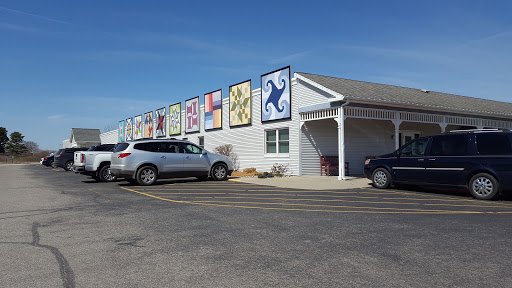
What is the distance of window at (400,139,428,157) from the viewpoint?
473 inches

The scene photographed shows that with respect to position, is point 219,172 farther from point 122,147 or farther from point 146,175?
point 122,147

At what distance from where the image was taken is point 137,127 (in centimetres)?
4009

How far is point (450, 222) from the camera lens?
7.16 m

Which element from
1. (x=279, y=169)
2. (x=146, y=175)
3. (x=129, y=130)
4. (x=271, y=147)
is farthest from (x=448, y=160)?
(x=129, y=130)

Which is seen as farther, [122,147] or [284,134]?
[284,134]

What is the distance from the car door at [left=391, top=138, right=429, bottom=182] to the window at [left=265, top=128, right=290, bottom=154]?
753 cm

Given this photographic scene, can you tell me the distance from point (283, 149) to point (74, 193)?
1044 centimetres

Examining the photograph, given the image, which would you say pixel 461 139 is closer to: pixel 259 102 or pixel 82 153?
pixel 259 102

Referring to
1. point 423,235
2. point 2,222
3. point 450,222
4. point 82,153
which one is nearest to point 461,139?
point 450,222

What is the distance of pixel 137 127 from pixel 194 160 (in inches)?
1046

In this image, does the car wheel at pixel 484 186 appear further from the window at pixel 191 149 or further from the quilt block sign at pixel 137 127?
the quilt block sign at pixel 137 127

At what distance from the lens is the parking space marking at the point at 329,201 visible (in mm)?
8695

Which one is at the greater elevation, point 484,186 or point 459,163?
point 459,163

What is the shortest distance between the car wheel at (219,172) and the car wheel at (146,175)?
258cm
